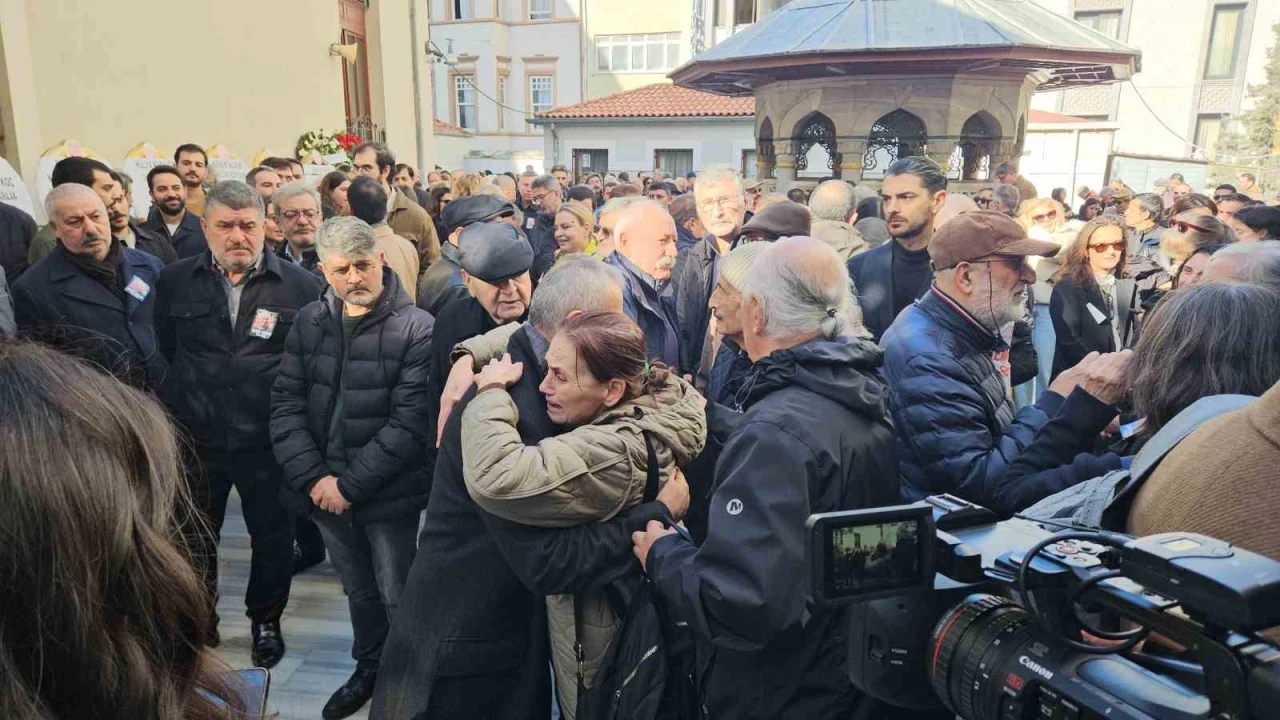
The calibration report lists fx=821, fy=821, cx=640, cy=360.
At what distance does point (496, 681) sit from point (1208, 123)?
37.9m

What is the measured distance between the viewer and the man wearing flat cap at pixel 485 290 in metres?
3.06

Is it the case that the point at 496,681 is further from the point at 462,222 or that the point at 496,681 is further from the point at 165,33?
the point at 165,33

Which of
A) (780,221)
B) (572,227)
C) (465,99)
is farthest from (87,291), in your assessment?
(465,99)

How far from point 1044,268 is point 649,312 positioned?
2.96 metres

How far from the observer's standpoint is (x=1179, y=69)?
30906 millimetres

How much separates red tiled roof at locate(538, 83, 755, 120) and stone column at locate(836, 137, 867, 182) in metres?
20.7

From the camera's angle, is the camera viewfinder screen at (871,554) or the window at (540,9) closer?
the camera viewfinder screen at (871,554)

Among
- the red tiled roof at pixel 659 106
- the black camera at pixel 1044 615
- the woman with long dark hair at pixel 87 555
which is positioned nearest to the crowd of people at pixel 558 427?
the woman with long dark hair at pixel 87 555

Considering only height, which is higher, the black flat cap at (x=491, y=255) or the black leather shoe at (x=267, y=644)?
the black flat cap at (x=491, y=255)

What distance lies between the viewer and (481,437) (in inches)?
80.8

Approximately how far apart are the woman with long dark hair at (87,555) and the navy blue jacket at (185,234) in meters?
5.16

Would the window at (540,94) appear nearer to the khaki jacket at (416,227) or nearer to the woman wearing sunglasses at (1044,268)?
the woman wearing sunglasses at (1044,268)

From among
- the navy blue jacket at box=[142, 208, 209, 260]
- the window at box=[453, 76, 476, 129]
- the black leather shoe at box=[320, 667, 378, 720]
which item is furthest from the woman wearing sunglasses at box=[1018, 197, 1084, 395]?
the window at box=[453, 76, 476, 129]

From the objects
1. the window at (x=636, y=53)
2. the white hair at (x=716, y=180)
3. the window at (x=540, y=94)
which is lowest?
the white hair at (x=716, y=180)
